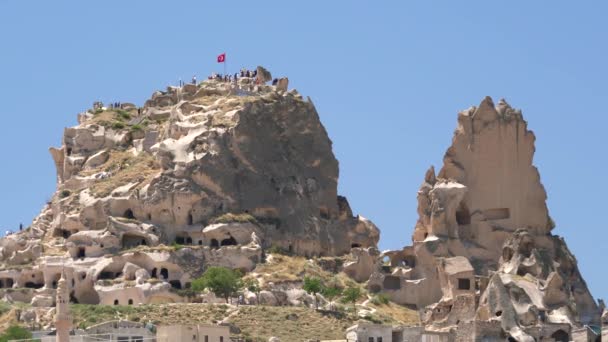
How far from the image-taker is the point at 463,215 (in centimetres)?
14500

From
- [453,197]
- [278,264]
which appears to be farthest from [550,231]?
[278,264]

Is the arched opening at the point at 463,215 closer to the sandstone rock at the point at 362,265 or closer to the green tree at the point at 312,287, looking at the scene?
the sandstone rock at the point at 362,265

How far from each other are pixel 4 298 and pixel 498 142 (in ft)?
95.6

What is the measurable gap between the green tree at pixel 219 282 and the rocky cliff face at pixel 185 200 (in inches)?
72.8

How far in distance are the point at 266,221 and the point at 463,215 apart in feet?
40.3

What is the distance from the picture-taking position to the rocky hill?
460 feet

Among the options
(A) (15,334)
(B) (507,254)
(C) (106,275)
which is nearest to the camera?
(A) (15,334)

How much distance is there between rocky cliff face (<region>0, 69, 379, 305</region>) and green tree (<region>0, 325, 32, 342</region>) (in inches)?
464

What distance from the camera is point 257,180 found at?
151625 millimetres

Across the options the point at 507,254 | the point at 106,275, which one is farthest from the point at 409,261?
the point at 106,275

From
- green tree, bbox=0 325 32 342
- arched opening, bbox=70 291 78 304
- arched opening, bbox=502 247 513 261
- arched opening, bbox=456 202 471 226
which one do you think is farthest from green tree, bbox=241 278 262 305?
green tree, bbox=0 325 32 342

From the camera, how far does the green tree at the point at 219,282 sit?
13850cm

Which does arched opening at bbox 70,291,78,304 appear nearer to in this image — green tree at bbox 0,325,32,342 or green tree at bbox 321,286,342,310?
green tree at bbox 0,325,32,342

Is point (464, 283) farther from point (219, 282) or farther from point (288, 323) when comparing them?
point (219, 282)
